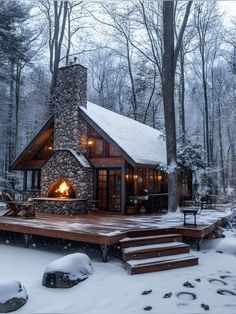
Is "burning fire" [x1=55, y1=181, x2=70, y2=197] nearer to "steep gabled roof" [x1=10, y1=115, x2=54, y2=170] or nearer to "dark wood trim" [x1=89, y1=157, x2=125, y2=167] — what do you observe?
"dark wood trim" [x1=89, y1=157, x2=125, y2=167]

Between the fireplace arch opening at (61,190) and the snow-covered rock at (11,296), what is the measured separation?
6896mm

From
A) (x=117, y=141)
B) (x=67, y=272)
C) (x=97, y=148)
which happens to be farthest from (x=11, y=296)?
(x=97, y=148)

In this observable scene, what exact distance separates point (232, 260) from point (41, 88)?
2060cm

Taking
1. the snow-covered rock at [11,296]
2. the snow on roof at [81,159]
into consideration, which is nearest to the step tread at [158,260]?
the snow-covered rock at [11,296]

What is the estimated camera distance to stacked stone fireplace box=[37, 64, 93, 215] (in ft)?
38.4

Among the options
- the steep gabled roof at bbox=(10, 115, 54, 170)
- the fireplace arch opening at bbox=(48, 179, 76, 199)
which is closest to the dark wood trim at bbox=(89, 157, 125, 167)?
the fireplace arch opening at bbox=(48, 179, 76, 199)

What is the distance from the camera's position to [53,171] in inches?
483

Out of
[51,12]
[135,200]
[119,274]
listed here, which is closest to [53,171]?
[135,200]

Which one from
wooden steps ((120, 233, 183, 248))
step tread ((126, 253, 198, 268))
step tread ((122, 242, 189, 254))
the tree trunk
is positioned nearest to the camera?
step tread ((126, 253, 198, 268))

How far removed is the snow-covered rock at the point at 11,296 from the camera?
490cm

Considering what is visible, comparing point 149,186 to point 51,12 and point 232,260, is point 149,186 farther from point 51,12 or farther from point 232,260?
point 51,12

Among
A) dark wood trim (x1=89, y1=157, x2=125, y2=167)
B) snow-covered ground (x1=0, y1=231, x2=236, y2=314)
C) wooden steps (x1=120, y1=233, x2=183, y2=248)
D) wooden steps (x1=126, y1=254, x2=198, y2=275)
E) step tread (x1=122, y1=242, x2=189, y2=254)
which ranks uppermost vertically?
dark wood trim (x1=89, y1=157, x2=125, y2=167)

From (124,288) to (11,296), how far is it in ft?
6.65

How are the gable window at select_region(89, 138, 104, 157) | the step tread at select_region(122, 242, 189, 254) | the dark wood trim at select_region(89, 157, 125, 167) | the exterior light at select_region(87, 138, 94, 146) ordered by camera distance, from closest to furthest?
the step tread at select_region(122, 242, 189, 254) → the dark wood trim at select_region(89, 157, 125, 167) → the gable window at select_region(89, 138, 104, 157) → the exterior light at select_region(87, 138, 94, 146)
